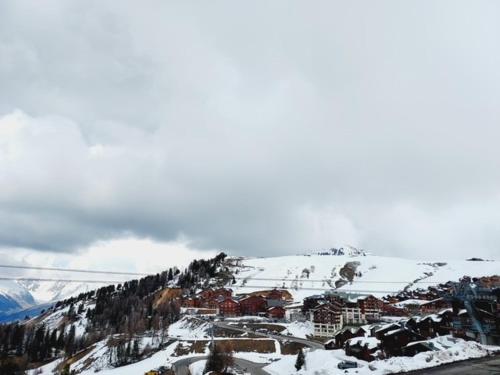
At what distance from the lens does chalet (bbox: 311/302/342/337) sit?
123812mm

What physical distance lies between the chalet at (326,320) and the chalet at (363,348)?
60.5 metres

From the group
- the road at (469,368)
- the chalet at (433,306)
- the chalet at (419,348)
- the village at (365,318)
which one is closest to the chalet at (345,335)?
the village at (365,318)

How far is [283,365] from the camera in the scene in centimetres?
7438

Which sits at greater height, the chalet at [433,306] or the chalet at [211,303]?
the chalet at [211,303]

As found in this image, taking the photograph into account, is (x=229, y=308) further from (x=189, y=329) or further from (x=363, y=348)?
(x=363, y=348)

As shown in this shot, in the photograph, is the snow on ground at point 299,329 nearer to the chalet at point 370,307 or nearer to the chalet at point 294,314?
the chalet at point 294,314

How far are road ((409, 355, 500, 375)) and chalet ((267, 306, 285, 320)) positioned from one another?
13549 cm

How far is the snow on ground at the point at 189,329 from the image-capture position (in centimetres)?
11994

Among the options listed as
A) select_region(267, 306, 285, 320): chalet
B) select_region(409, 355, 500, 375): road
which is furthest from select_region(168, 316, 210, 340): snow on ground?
select_region(409, 355, 500, 375): road

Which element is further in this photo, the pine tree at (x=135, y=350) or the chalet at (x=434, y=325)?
the pine tree at (x=135, y=350)

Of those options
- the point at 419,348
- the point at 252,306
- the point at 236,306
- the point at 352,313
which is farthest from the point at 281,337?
the point at 419,348

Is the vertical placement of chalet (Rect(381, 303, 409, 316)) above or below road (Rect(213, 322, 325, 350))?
above

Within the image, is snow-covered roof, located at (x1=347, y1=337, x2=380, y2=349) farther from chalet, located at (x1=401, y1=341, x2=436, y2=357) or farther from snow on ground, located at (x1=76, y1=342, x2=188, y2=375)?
snow on ground, located at (x1=76, y1=342, x2=188, y2=375)

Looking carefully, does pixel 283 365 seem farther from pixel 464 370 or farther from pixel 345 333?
pixel 464 370
